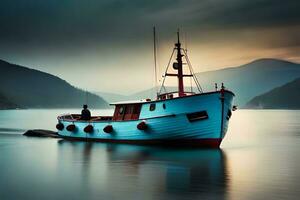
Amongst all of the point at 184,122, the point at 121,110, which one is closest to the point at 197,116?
the point at 184,122

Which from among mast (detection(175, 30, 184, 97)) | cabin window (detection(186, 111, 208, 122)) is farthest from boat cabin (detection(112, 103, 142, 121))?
cabin window (detection(186, 111, 208, 122))

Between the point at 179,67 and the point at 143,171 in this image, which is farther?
the point at 179,67

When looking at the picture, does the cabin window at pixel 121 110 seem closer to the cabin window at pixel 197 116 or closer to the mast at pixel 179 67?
the mast at pixel 179 67

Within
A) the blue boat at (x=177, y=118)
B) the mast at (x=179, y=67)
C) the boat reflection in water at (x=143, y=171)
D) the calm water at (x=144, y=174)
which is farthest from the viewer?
the mast at (x=179, y=67)

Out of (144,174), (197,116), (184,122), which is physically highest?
(197,116)

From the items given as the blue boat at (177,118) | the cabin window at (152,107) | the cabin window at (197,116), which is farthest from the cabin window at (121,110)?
the cabin window at (197,116)

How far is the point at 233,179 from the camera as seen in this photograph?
1998 centimetres

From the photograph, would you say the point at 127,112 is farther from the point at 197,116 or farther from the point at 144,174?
the point at 144,174

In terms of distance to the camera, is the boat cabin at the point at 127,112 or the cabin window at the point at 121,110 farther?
the cabin window at the point at 121,110

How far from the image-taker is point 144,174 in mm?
21375

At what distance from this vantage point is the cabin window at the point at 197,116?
98.3ft

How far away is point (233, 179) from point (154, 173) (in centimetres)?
418

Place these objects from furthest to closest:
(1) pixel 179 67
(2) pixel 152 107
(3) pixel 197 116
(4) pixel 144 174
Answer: (1) pixel 179 67, (2) pixel 152 107, (3) pixel 197 116, (4) pixel 144 174

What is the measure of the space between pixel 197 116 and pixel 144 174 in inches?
386
